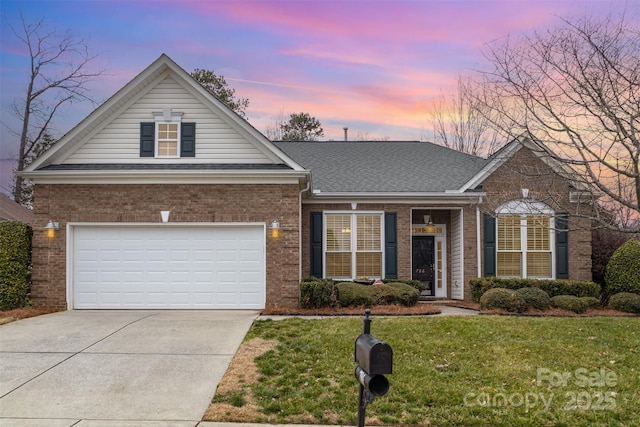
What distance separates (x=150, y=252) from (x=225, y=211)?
6.94 ft

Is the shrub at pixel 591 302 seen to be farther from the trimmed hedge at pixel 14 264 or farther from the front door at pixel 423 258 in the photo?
the trimmed hedge at pixel 14 264

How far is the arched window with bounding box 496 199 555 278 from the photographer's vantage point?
52.1 feet

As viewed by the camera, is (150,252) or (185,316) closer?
(185,316)

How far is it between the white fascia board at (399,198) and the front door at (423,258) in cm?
182

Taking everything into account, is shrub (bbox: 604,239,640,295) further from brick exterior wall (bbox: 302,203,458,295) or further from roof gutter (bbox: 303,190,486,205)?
brick exterior wall (bbox: 302,203,458,295)

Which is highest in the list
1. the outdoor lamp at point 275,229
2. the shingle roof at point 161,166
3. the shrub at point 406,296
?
the shingle roof at point 161,166

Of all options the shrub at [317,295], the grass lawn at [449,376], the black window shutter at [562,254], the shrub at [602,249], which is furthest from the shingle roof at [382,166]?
the grass lawn at [449,376]

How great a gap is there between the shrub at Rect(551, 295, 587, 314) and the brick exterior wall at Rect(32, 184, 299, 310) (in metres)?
6.44

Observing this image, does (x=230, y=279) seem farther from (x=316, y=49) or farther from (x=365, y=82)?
(x=365, y=82)

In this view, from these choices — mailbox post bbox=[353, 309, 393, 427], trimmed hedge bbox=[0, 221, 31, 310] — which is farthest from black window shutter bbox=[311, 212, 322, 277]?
mailbox post bbox=[353, 309, 393, 427]

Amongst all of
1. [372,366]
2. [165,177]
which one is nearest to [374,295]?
[165,177]

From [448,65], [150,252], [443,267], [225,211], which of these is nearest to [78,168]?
[150,252]

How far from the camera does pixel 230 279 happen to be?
1315 cm

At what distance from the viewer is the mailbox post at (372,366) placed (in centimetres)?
384
